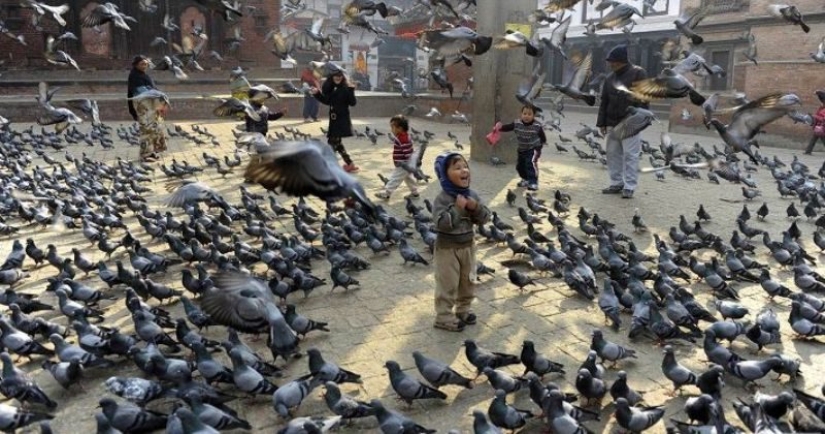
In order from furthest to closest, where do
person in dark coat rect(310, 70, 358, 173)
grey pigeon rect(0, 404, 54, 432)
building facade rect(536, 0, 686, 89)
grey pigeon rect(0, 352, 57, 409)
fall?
building facade rect(536, 0, 686, 89), person in dark coat rect(310, 70, 358, 173), grey pigeon rect(0, 352, 57, 409), grey pigeon rect(0, 404, 54, 432)

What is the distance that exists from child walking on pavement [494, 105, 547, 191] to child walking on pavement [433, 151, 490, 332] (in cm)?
503

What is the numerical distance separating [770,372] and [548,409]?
2.05 m

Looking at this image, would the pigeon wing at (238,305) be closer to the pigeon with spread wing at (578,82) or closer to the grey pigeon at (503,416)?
the grey pigeon at (503,416)

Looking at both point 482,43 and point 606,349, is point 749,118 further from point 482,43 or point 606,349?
point 606,349

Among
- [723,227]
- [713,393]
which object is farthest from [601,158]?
[713,393]

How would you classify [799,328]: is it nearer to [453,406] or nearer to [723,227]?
[453,406]

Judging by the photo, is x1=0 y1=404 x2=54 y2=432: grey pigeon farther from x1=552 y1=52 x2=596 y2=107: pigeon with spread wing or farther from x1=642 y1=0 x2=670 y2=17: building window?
x1=642 y1=0 x2=670 y2=17: building window

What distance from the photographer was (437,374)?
158 inches

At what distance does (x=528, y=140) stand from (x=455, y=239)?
18.2 feet

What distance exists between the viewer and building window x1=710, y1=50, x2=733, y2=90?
23.1 metres

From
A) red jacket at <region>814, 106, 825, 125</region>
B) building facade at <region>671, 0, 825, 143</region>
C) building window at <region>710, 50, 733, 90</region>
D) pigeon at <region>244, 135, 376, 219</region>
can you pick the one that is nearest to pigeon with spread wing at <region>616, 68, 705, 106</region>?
→ pigeon at <region>244, 135, 376, 219</region>

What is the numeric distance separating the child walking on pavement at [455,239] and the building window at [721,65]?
71.7 ft

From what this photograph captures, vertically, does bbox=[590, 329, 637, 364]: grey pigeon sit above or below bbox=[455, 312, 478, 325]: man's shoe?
above

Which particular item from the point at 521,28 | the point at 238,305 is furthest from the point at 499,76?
the point at 238,305
